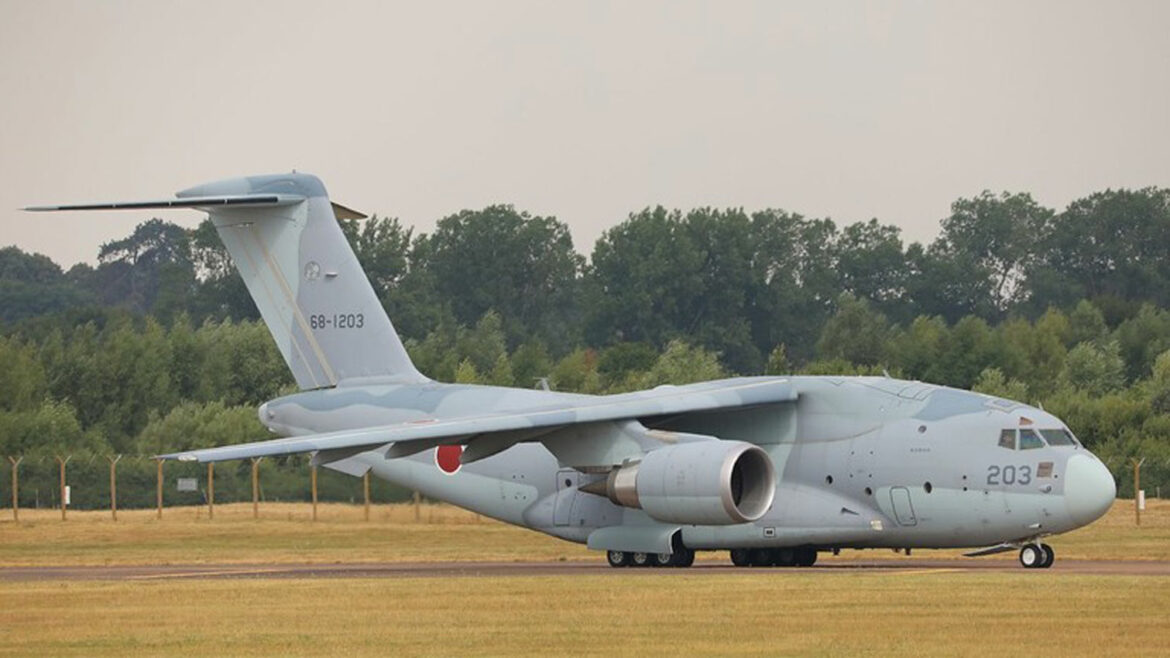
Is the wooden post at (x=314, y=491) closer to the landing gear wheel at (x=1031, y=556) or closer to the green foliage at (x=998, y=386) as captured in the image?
the landing gear wheel at (x=1031, y=556)

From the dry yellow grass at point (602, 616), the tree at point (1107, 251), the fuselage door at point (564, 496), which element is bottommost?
A: the dry yellow grass at point (602, 616)

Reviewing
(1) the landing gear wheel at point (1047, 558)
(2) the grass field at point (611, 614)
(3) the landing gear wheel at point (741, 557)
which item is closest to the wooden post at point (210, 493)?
(3) the landing gear wheel at point (741, 557)

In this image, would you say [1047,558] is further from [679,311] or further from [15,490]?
[679,311]

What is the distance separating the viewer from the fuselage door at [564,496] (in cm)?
3119

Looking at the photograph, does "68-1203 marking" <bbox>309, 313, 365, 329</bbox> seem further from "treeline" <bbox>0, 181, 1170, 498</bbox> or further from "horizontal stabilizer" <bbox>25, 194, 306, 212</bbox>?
"treeline" <bbox>0, 181, 1170, 498</bbox>

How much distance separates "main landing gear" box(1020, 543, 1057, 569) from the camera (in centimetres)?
2830

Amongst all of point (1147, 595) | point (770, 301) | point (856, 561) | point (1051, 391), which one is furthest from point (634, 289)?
point (1147, 595)

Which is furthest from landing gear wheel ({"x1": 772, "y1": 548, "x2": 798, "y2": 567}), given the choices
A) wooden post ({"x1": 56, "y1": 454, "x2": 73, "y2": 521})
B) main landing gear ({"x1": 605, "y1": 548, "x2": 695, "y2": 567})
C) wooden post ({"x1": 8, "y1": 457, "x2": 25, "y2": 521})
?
wooden post ({"x1": 8, "y1": 457, "x2": 25, "y2": 521})

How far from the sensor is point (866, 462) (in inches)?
1145

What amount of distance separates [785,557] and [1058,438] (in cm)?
403

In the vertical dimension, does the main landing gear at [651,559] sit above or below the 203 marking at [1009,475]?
below

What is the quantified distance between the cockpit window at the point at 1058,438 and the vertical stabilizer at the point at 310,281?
9.72 m

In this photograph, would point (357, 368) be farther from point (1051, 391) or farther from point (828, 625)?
point (1051, 391)

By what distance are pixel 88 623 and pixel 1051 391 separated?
43.9 metres
